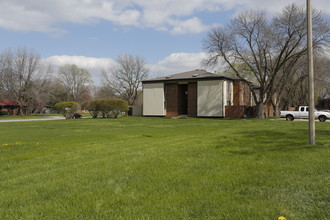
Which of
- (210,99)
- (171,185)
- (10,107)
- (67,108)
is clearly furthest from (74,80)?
(171,185)

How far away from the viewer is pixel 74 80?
98.8 m

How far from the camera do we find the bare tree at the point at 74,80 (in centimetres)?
9734

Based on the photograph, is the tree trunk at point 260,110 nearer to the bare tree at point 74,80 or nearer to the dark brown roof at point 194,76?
the dark brown roof at point 194,76

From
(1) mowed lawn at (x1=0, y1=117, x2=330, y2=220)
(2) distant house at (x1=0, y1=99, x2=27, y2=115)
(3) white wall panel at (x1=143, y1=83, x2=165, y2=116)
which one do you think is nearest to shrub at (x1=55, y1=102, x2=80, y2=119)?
(3) white wall panel at (x1=143, y1=83, x2=165, y2=116)

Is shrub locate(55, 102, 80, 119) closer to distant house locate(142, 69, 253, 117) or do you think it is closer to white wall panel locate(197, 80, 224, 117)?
distant house locate(142, 69, 253, 117)

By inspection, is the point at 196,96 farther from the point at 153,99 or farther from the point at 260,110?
the point at 260,110

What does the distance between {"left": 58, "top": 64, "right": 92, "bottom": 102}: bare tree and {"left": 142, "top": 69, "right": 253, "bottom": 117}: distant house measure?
57.0 meters

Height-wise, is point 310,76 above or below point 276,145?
above

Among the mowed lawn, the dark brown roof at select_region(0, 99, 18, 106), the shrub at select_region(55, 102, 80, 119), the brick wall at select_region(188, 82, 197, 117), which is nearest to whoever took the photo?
the mowed lawn

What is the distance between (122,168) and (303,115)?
1144 inches

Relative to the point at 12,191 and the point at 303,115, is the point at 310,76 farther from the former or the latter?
the point at 303,115

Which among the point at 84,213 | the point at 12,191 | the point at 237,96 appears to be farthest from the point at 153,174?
the point at 237,96

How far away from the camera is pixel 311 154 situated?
8.45 meters

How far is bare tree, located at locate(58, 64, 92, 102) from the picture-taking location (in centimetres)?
9734
